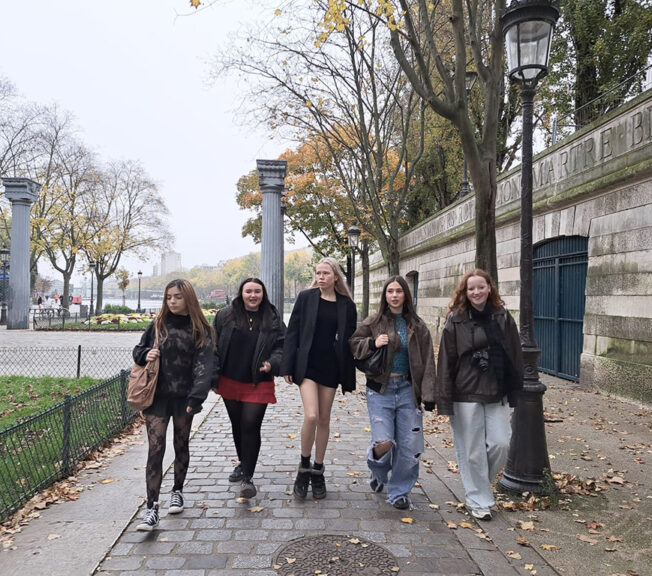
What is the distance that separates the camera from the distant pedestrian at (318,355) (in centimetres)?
441

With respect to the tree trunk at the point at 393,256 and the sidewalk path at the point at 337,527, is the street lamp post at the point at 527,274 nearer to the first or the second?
the sidewalk path at the point at 337,527

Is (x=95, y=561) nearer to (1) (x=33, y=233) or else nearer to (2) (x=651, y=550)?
(2) (x=651, y=550)

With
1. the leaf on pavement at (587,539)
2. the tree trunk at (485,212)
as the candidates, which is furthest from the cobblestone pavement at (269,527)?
the tree trunk at (485,212)

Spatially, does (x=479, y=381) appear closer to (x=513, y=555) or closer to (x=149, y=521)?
(x=513, y=555)

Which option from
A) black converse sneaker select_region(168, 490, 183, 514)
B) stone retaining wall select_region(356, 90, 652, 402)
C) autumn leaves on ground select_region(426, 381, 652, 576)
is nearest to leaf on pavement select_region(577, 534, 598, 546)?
autumn leaves on ground select_region(426, 381, 652, 576)

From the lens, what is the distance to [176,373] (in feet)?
13.3

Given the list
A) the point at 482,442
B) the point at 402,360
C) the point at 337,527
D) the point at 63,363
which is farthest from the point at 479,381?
the point at 63,363

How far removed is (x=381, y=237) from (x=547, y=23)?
1303 cm

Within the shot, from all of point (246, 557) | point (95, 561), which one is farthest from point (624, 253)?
point (95, 561)

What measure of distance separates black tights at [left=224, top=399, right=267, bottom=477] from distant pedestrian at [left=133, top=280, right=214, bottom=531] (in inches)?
20.3

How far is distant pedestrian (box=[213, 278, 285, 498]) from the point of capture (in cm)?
448

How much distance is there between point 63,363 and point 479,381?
12.2m

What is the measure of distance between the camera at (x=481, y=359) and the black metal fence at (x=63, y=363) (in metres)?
8.67

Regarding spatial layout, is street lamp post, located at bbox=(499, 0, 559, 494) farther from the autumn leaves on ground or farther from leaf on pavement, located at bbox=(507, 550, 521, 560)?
leaf on pavement, located at bbox=(507, 550, 521, 560)
